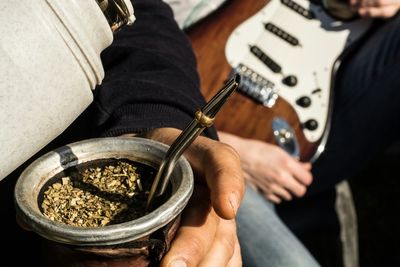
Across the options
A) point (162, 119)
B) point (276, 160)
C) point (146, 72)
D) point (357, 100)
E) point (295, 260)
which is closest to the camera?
point (162, 119)

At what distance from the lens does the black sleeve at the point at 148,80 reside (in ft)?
3.47

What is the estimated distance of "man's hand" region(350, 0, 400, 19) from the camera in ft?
6.22

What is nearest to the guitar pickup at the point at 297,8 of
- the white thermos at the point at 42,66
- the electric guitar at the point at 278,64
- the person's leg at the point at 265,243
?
the electric guitar at the point at 278,64

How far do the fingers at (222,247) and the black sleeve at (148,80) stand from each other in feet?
0.74

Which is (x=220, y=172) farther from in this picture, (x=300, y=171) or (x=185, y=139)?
(x=300, y=171)

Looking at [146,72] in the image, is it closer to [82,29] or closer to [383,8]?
[82,29]

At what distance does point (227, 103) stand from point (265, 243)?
444 millimetres

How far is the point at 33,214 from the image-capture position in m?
0.62

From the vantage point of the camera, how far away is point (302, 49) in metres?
1.92

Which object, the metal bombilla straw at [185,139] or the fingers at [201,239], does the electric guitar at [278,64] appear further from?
the metal bombilla straw at [185,139]

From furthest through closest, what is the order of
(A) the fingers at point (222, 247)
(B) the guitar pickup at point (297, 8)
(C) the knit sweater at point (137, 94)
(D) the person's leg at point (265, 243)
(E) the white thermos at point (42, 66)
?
(B) the guitar pickup at point (297, 8), (D) the person's leg at point (265, 243), (C) the knit sweater at point (137, 94), (A) the fingers at point (222, 247), (E) the white thermos at point (42, 66)

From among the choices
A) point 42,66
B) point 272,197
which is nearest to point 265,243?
point 272,197

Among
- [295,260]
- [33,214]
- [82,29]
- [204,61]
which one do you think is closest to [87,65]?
[82,29]

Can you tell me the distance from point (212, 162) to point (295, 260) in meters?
0.78
